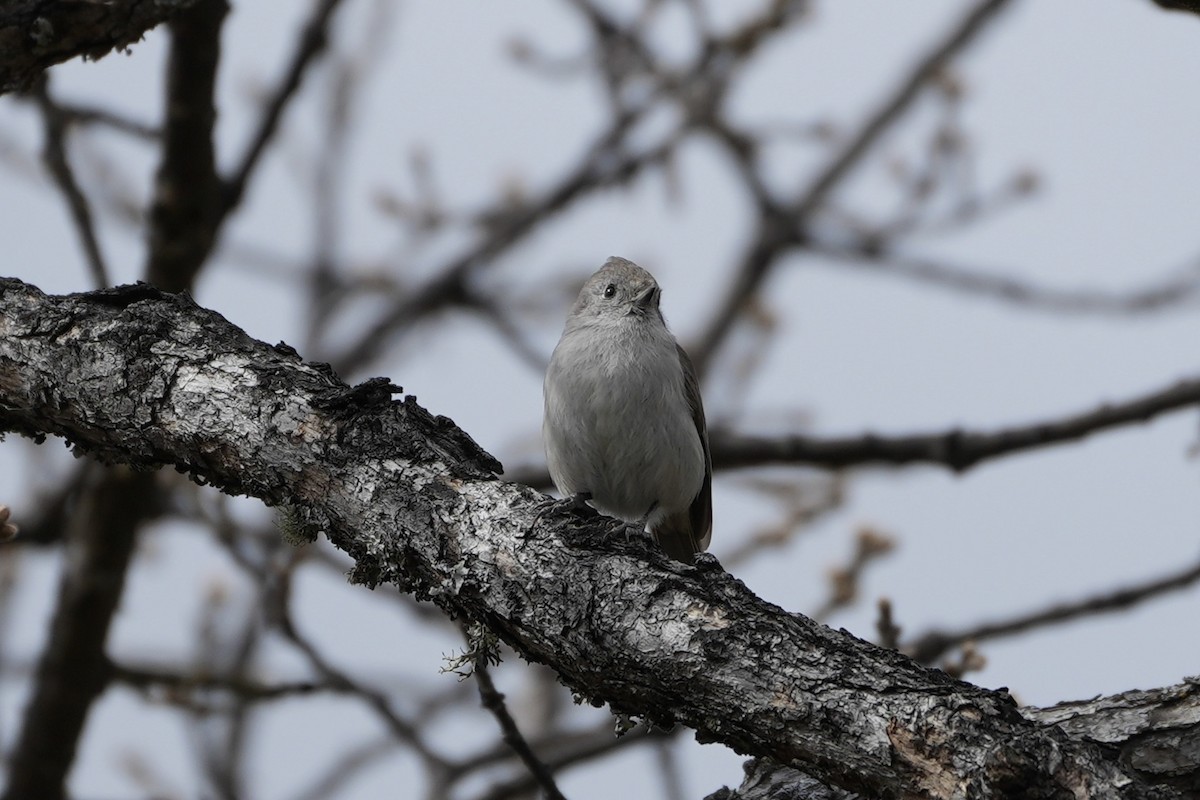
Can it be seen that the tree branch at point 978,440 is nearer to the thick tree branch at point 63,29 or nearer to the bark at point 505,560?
the bark at point 505,560

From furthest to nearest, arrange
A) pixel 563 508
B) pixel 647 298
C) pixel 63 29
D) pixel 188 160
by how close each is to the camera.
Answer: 1. pixel 647 298
2. pixel 188 160
3. pixel 63 29
4. pixel 563 508

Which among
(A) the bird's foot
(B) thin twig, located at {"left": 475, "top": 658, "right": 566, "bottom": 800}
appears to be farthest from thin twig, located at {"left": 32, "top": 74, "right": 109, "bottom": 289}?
(A) the bird's foot

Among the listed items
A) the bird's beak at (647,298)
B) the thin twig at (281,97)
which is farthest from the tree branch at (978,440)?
the thin twig at (281,97)

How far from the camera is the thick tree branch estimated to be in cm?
346

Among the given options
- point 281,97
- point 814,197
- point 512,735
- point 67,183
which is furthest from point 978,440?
point 814,197

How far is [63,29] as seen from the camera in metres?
3.54

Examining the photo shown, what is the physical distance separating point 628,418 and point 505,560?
260 cm

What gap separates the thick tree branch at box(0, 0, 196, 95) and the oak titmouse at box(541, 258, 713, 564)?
6.69 feet

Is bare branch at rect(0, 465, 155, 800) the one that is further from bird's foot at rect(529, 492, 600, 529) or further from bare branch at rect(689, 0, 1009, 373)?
bare branch at rect(689, 0, 1009, 373)

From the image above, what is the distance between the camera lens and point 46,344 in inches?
109

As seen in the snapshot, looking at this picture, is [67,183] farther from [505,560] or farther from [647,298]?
[505,560]

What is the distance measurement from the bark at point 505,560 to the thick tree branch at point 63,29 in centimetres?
93

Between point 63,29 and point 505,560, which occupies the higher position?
point 63,29

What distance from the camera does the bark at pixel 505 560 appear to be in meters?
1.95
